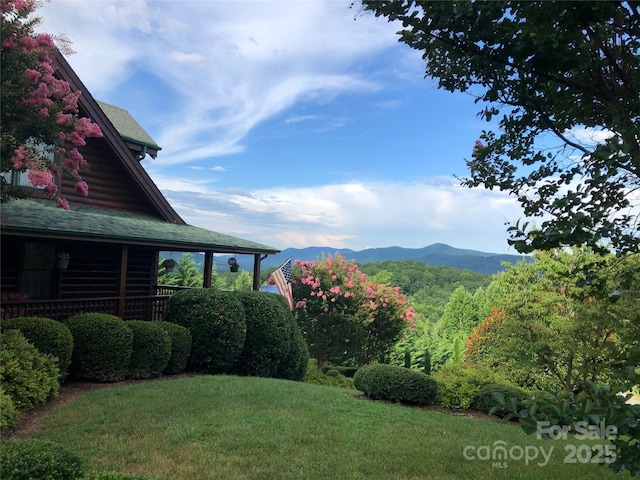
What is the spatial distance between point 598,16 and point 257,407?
645cm

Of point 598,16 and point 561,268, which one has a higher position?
point 598,16

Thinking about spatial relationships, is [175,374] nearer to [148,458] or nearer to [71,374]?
[71,374]

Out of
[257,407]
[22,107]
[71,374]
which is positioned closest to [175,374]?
[71,374]

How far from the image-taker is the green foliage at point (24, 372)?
6434 mm

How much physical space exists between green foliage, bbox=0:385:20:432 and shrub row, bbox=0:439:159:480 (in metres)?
2.21

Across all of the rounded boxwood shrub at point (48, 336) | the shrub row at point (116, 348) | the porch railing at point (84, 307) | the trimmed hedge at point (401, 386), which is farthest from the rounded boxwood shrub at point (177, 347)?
the trimmed hedge at point (401, 386)

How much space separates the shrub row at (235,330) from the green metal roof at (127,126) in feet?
18.1

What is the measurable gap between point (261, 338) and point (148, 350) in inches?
125

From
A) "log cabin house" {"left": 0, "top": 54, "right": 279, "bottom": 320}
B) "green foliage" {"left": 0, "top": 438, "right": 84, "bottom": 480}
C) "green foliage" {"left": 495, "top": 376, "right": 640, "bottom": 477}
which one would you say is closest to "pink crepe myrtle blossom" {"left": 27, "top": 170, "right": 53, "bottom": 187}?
"log cabin house" {"left": 0, "top": 54, "right": 279, "bottom": 320}

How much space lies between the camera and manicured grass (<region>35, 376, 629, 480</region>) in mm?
4738

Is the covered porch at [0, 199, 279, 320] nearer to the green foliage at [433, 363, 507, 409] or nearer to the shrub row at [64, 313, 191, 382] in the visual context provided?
the shrub row at [64, 313, 191, 382]

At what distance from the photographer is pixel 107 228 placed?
9938 millimetres

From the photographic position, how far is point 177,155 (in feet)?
57.1

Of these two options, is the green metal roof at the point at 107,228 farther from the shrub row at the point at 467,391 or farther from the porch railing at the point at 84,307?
the shrub row at the point at 467,391
